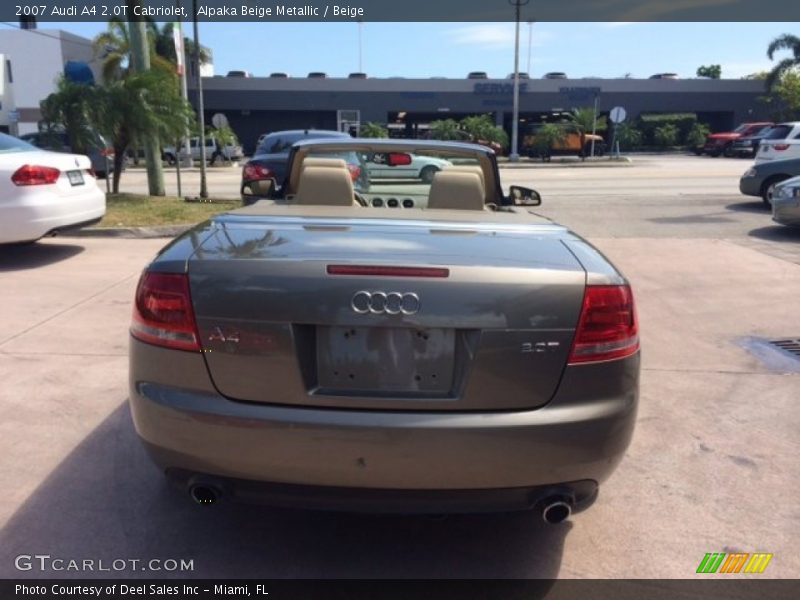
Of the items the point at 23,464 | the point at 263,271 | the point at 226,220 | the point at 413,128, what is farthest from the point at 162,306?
the point at 413,128

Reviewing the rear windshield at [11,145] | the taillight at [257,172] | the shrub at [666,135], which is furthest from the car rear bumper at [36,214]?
the shrub at [666,135]

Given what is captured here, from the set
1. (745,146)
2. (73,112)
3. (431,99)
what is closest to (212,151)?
(431,99)

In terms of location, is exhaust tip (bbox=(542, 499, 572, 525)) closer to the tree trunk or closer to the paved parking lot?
the paved parking lot

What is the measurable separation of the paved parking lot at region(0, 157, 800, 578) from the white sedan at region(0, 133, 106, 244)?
1.25 metres

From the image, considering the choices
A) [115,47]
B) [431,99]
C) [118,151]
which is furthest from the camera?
[431,99]

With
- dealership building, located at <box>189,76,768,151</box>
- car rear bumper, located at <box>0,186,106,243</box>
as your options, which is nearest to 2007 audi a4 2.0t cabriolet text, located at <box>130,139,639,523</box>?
car rear bumper, located at <box>0,186,106,243</box>

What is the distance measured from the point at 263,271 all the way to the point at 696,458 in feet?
8.69

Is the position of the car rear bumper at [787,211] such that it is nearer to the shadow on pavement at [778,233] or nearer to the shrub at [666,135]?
the shadow on pavement at [778,233]

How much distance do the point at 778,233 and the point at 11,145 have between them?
11.2m

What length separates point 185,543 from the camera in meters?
3.11

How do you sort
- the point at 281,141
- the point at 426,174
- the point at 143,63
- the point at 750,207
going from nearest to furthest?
the point at 426,174
the point at 281,141
the point at 143,63
the point at 750,207

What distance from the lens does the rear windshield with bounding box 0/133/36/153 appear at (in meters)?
8.50

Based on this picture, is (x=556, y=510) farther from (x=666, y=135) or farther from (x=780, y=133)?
(x=666, y=135)

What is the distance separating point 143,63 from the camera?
1475 cm
